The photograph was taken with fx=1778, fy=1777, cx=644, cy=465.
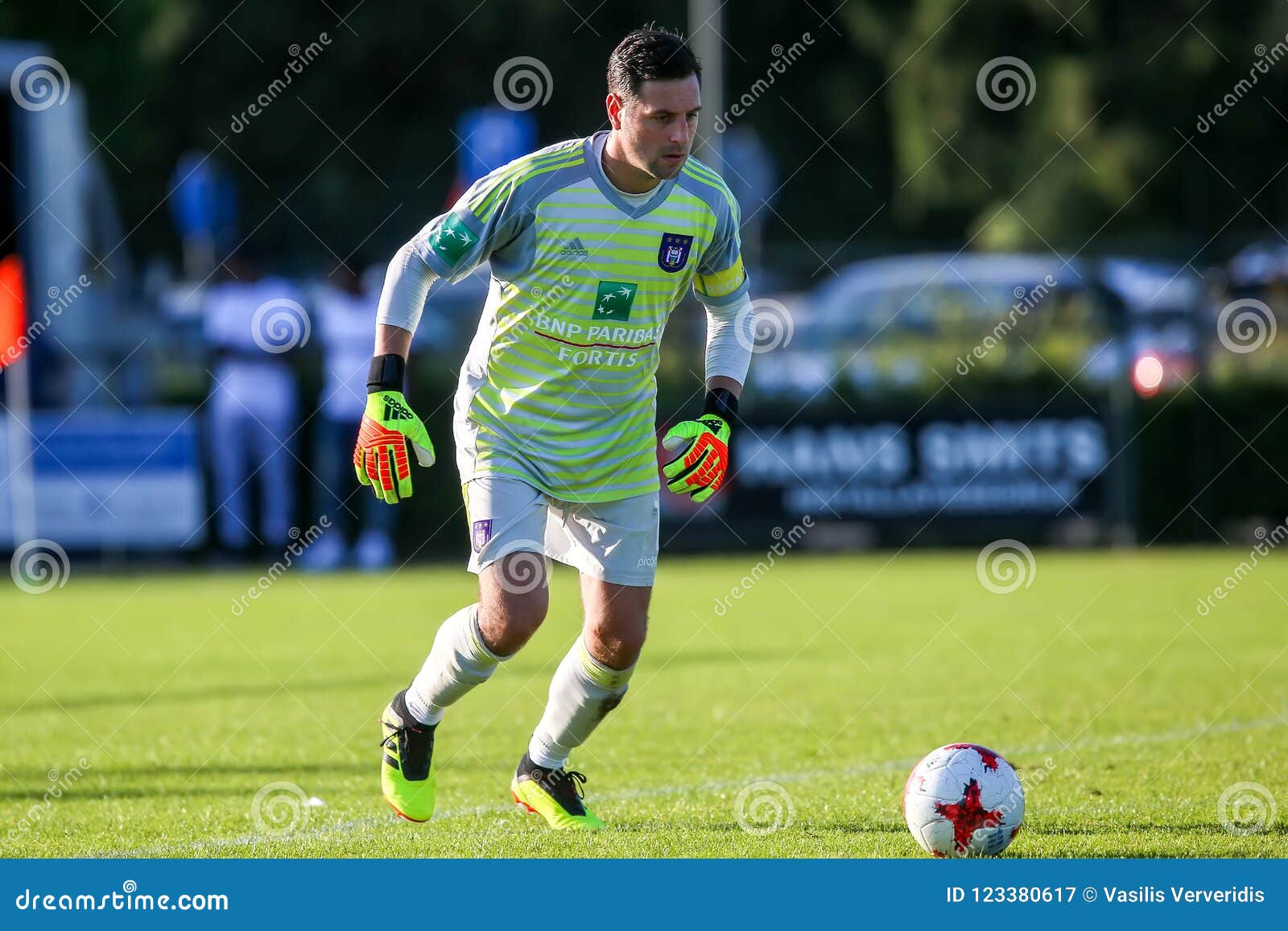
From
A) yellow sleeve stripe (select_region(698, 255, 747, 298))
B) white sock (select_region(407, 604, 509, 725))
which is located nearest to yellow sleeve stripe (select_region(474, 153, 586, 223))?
yellow sleeve stripe (select_region(698, 255, 747, 298))

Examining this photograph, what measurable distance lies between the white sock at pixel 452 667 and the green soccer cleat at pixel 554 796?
377 millimetres

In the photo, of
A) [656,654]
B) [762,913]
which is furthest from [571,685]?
[656,654]

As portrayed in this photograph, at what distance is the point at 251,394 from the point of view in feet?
51.8

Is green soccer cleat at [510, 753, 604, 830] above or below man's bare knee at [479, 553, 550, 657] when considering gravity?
below

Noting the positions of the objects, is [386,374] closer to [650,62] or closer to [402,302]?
[402,302]

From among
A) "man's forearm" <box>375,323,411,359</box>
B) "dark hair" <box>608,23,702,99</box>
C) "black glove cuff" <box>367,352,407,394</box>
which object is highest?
"dark hair" <box>608,23,702,99</box>

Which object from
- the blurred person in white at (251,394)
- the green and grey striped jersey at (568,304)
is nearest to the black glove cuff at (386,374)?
the green and grey striped jersey at (568,304)

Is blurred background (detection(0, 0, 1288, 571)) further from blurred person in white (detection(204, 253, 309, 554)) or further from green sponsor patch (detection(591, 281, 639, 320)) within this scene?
green sponsor patch (detection(591, 281, 639, 320))

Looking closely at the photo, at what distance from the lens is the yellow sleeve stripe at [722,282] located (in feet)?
19.8

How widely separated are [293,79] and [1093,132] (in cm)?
1692

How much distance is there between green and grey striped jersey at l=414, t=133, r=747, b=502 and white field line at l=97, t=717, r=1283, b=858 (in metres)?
1.22

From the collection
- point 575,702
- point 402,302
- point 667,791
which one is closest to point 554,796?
point 575,702

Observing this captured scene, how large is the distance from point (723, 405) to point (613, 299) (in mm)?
593

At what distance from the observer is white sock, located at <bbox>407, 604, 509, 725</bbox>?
5.71 meters
